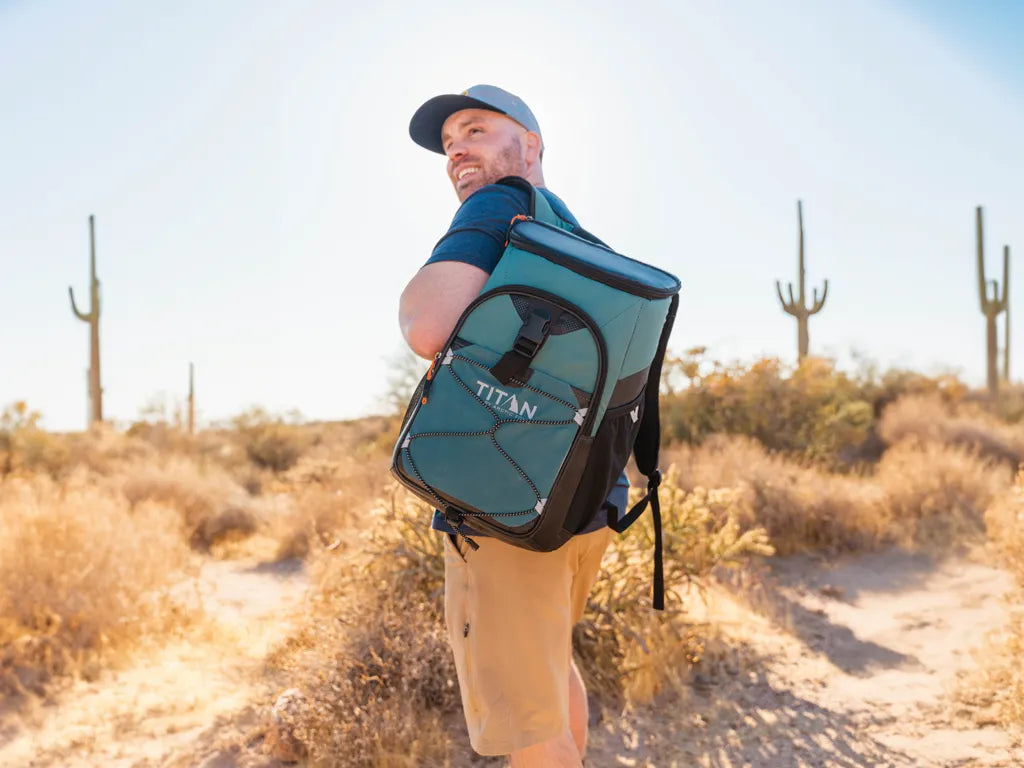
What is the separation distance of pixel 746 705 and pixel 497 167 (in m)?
2.81

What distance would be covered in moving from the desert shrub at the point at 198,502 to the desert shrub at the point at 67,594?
3751mm

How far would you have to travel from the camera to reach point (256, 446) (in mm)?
15633

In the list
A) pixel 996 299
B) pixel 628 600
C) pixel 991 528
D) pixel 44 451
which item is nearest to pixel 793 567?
pixel 991 528

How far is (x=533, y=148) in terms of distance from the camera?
2.11 metres

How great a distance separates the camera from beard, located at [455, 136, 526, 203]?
199 centimetres

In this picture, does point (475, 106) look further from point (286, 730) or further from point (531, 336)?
point (286, 730)

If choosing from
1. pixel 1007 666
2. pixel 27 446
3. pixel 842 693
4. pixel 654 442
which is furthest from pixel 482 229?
pixel 27 446

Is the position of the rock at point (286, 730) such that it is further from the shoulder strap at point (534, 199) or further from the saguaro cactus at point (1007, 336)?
the saguaro cactus at point (1007, 336)

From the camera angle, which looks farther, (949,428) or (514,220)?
(949,428)

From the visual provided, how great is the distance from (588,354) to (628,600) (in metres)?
2.50

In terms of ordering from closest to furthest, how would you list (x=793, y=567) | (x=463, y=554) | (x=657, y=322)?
(x=657, y=322), (x=463, y=554), (x=793, y=567)

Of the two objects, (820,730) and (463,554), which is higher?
(463,554)

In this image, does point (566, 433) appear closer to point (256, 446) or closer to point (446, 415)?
point (446, 415)

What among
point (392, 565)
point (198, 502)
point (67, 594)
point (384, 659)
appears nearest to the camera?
point (384, 659)
